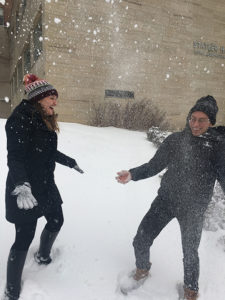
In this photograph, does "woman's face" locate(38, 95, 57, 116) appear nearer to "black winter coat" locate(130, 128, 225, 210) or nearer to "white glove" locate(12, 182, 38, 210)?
"white glove" locate(12, 182, 38, 210)

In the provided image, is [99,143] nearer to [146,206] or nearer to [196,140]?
[146,206]

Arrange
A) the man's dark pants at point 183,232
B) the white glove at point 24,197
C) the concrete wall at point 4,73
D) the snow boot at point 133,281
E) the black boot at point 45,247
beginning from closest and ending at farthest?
1. the white glove at point 24,197
2. the man's dark pants at point 183,232
3. the snow boot at point 133,281
4. the black boot at point 45,247
5. the concrete wall at point 4,73

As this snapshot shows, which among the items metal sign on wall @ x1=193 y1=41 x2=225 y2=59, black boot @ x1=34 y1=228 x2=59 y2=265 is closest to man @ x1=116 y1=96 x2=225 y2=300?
black boot @ x1=34 y1=228 x2=59 y2=265

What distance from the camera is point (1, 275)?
261cm

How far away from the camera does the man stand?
2.18 meters

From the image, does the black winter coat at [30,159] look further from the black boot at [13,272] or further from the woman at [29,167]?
the black boot at [13,272]

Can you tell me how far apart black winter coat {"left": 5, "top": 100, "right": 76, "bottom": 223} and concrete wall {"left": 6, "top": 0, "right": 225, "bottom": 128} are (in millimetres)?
7241

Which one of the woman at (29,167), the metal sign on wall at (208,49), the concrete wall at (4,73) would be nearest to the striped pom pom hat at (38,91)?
the woman at (29,167)

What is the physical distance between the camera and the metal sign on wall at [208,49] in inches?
447

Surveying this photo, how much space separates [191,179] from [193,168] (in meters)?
0.09

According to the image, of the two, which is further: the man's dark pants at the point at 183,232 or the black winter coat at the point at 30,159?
the man's dark pants at the point at 183,232

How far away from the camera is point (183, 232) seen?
228cm

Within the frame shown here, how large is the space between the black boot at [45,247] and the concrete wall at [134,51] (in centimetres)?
708

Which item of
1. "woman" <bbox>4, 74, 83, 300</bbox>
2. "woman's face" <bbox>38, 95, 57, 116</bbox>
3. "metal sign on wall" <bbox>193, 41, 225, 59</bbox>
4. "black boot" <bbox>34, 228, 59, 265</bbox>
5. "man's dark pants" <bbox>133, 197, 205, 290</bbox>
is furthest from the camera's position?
"metal sign on wall" <bbox>193, 41, 225, 59</bbox>
